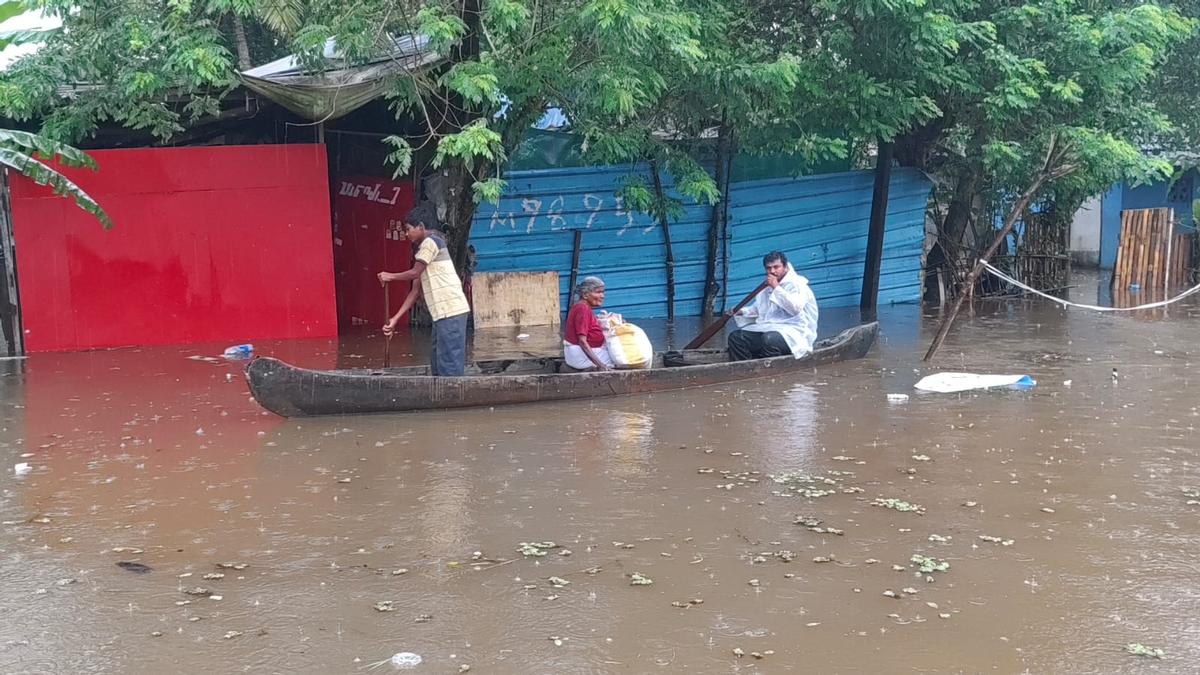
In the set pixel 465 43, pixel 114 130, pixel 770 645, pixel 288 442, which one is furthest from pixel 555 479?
pixel 114 130

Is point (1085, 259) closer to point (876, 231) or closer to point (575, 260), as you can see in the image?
point (876, 231)

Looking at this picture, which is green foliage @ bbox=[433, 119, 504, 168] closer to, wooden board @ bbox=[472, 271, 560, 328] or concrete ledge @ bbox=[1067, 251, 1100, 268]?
wooden board @ bbox=[472, 271, 560, 328]

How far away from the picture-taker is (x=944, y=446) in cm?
809

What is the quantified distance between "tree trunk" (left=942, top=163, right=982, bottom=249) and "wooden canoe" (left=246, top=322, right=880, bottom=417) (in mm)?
7139

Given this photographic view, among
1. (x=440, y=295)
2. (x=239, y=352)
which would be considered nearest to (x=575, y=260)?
(x=239, y=352)

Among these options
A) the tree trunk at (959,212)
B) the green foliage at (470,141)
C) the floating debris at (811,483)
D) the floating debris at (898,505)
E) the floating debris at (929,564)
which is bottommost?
the floating debris at (929,564)

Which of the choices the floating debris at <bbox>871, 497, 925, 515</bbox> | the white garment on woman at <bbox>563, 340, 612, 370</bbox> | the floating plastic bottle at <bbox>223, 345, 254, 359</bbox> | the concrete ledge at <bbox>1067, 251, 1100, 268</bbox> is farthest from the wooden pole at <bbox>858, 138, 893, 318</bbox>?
the floating debris at <bbox>871, 497, 925, 515</bbox>

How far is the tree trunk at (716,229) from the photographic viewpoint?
15258 millimetres

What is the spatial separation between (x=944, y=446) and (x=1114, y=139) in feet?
27.4

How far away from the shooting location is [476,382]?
30.1 ft

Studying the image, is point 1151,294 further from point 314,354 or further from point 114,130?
point 114,130

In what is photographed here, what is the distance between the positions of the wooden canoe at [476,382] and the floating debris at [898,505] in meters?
3.41

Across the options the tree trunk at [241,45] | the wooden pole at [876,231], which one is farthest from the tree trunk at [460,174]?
the wooden pole at [876,231]

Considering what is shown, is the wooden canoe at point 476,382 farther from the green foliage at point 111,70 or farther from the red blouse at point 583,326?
the green foliage at point 111,70
